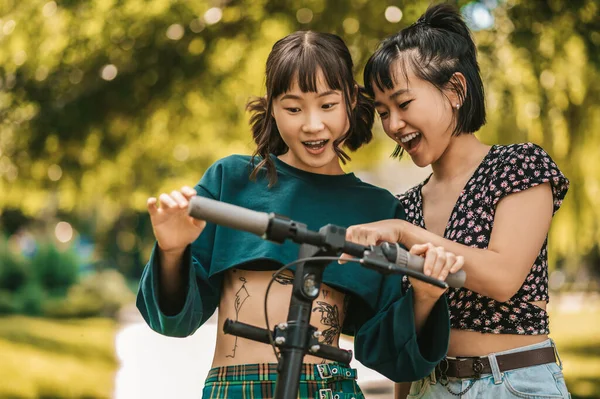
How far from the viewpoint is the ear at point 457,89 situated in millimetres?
3035

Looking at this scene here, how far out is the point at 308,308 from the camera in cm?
198

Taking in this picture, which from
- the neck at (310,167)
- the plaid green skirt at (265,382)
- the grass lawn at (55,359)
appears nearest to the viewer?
the plaid green skirt at (265,382)

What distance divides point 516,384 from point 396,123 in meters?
0.96

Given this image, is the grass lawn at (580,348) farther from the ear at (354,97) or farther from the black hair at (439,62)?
the ear at (354,97)

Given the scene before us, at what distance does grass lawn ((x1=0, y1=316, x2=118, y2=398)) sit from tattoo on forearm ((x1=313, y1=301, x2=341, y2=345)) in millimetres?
6709

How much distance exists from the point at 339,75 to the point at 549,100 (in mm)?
5491

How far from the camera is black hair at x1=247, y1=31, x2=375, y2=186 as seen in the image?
266cm

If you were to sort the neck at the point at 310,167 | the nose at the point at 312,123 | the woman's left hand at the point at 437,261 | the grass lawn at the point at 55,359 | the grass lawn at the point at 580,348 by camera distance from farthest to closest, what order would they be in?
1. the grass lawn at the point at 580,348
2. the grass lawn at the point at 55,359
3. the neck at the point at 310,167
4. the nose at the point at 312,123
5. the woman's left hand at the point at 437,261

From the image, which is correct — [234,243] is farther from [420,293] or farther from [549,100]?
[549,100]

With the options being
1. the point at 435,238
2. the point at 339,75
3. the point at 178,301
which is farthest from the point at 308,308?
the point at 339,75

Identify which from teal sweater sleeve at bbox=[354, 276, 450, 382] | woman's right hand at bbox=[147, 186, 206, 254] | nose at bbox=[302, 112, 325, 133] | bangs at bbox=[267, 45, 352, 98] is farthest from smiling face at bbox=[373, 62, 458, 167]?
woman's right hand at bbox=[147, 186, 206, 254]

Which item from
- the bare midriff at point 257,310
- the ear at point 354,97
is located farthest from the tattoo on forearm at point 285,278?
the ear at point 354,97

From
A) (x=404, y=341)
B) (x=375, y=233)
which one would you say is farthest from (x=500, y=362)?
(x=375, y=233)

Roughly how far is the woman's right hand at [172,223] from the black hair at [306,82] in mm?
587
